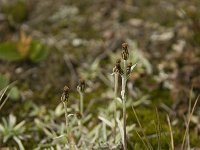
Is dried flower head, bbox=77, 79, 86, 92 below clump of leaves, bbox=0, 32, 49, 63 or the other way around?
below

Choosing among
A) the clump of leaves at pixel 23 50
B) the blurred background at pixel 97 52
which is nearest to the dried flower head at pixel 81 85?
the blurred background at pixel 97 52

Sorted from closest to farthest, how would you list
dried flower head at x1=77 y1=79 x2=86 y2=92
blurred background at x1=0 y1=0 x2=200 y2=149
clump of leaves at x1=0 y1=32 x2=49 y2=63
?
dried flower head at x1=77 y1=79 x2=86 y2=92
blurred background at x1=0 y1=0 x2=200 y2=149
clump of leaves at x1=0 y1=32 x2=49 y2=63

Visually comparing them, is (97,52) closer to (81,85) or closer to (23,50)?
(23,50)

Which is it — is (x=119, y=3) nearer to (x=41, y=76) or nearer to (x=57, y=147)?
(x=41, y=76)

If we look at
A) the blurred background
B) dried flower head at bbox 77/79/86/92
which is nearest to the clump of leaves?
the blurred background

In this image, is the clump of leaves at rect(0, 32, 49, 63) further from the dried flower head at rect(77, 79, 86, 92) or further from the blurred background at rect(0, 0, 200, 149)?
the dried flower head at rect(77, 79, 86, 92)

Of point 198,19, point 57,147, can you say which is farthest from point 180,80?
point 57,147

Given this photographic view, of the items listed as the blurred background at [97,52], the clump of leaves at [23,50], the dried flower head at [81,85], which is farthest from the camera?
the clump of leaves at [23,50]

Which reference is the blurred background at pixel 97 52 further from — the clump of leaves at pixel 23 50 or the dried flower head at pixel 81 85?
the dried flower head at pixel 81 85
